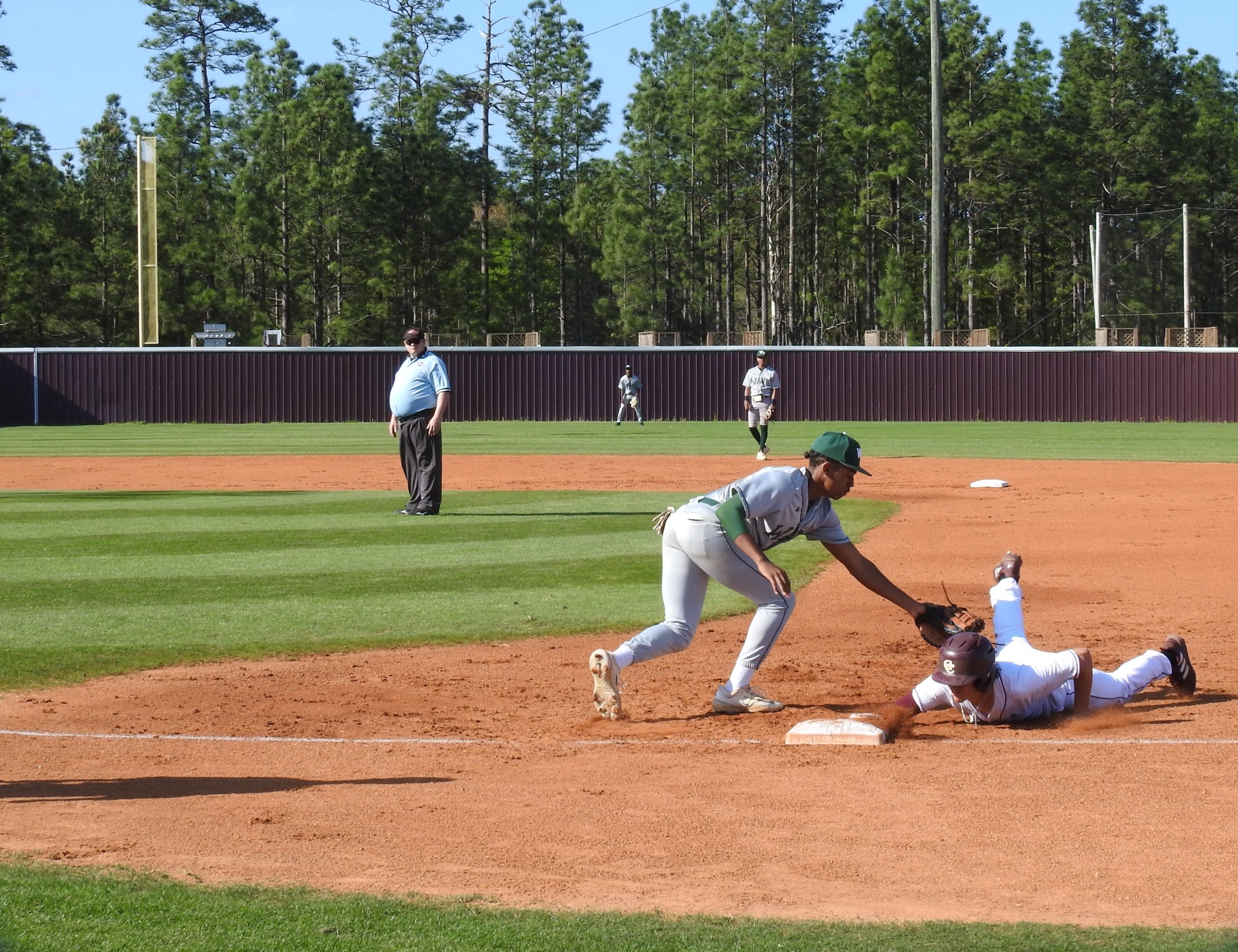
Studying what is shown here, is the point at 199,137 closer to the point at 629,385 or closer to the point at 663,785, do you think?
the point at 629,385

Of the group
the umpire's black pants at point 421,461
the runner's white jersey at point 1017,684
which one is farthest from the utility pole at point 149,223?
the runner's white jersey at point 1017,684

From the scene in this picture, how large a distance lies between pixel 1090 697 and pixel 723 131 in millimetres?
64120

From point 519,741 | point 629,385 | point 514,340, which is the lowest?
point 519,741

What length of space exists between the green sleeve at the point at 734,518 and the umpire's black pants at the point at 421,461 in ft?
27.1

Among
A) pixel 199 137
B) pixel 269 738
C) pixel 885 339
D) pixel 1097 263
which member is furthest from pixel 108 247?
pixel 269 738

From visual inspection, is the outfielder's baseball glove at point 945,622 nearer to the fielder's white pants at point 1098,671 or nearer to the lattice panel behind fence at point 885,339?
the fielder's white pants at point 1098,671

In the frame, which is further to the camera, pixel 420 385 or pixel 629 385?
pixel 629 385

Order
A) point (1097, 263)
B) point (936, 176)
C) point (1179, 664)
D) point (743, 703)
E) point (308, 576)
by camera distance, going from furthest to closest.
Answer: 1. point (1097, 263)
2. point (936, 176)
3. point (308, 576)
4. point (1179, 664)
5. point (743, 703)

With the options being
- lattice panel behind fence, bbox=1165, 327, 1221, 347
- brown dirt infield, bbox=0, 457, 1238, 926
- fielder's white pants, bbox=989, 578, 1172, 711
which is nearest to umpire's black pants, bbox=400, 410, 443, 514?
brown dirt infield, bbox=0, 457, 1238, 926

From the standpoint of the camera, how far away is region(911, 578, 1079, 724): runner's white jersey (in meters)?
6.82

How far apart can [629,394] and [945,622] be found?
104 feet

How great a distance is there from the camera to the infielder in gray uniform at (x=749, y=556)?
6492 millimetres

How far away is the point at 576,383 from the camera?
42.1m

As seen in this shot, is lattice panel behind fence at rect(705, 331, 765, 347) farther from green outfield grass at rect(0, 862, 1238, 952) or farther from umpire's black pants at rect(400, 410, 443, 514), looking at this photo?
green outfield grass at rect(0, 862, 1238, 952)
